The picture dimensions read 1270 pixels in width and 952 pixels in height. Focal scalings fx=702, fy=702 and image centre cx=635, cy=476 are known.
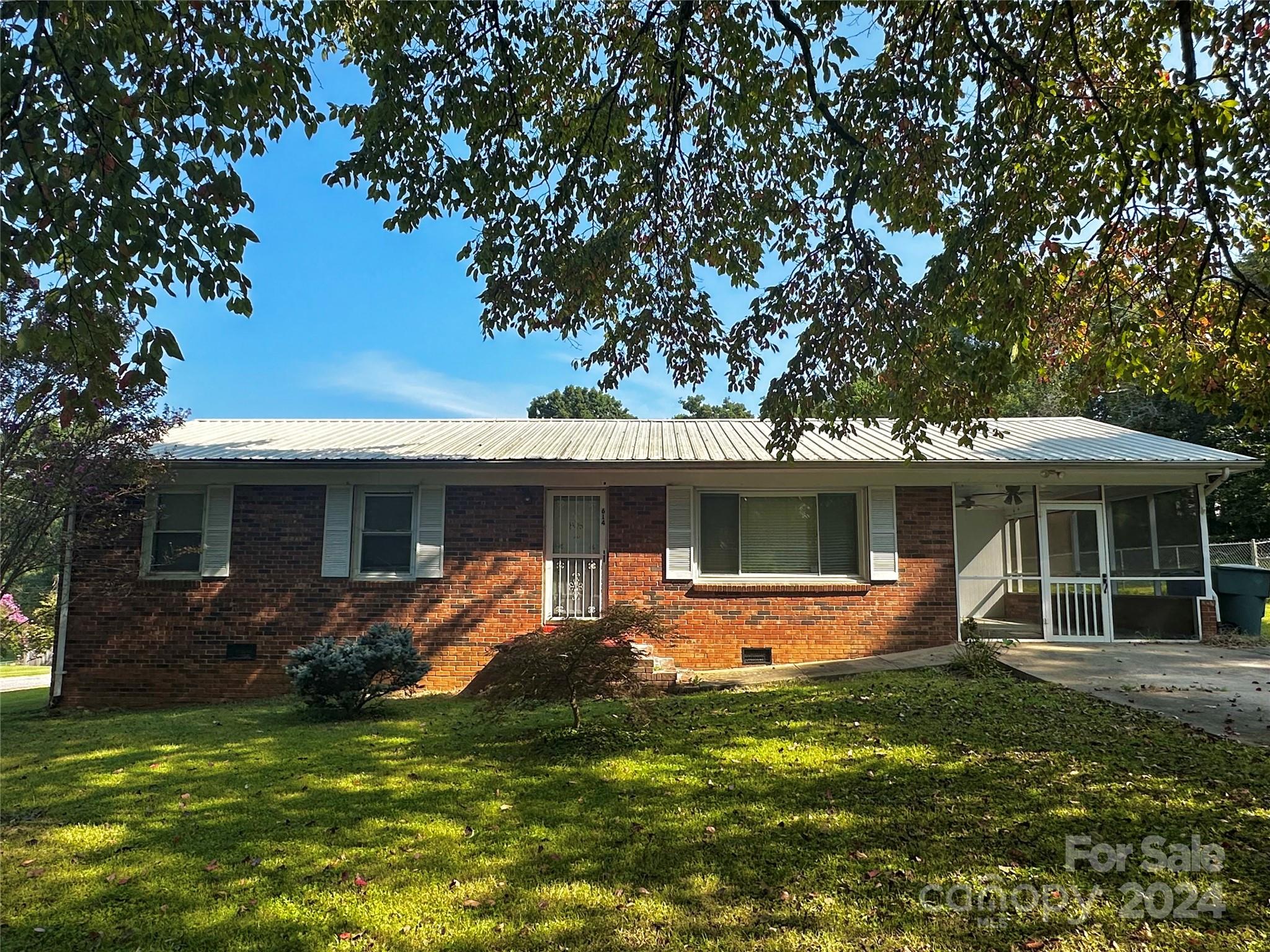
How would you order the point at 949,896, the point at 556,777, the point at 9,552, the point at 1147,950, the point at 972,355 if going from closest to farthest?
the point at 1147,950 < the point at 949,896 < the point at 556,777 < the point at 972,355 < the point at 9,552

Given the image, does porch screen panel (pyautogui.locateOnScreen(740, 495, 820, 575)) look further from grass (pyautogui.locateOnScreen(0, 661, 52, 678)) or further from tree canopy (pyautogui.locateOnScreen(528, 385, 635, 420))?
tree canopy (pyautogui.locateOnScreen(528, 385, 635, 420))

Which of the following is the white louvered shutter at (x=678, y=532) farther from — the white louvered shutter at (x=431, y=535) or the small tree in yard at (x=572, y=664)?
the small tree in yard at (x=572, y=664)

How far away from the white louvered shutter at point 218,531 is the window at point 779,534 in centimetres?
733

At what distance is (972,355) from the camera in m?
6.15

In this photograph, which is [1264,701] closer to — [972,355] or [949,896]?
[972,355]

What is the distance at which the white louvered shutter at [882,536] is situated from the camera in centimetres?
1084

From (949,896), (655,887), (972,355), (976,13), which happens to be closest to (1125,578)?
(972,355)

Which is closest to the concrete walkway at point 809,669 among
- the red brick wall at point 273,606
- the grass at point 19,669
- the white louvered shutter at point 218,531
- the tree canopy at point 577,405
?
the red brick wall at point 273,606

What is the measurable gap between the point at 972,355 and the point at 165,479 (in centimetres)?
1083

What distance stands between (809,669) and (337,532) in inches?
290

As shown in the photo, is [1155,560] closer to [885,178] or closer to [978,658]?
[978,658]

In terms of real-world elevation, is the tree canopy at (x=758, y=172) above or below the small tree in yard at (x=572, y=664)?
above

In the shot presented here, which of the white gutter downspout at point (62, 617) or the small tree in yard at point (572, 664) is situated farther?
the white gutter downspout at point (62, 617)

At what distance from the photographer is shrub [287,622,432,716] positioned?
823cm
